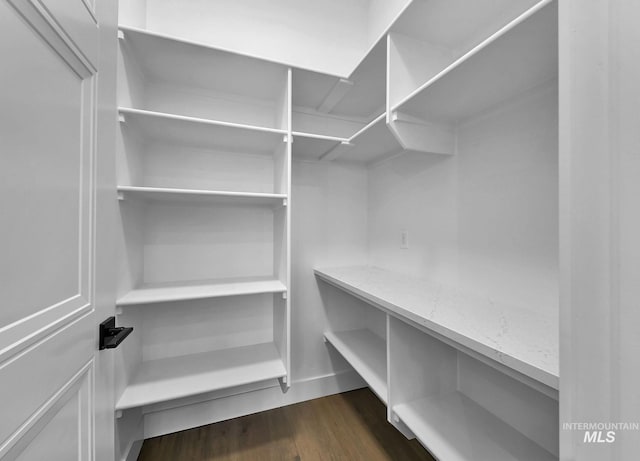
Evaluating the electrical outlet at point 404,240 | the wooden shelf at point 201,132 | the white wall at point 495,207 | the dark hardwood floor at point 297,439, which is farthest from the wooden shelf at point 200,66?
the dark hardwood floor at point 297,439

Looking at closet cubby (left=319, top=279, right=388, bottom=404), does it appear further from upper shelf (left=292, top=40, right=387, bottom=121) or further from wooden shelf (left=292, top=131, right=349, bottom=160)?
upper shelf (left=292, top=40, right=387, bottom=121)

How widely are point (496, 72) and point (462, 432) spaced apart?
1352 millimetres

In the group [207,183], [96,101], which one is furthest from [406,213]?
[96,101]

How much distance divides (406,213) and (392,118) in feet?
2.19

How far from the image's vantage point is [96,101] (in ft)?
2.41

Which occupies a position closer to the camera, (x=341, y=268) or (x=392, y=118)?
(x=392, y=118)

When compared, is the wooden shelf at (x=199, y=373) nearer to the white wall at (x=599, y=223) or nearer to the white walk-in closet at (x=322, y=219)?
the white walk-in closet at (x=322, y=219)

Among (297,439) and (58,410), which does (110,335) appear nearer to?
(58,410)

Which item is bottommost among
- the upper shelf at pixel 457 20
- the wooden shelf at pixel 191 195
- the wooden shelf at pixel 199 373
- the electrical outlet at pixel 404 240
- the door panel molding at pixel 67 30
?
the wooden shelf at pixel 199 373

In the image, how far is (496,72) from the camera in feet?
2.88

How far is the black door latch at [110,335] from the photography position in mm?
760

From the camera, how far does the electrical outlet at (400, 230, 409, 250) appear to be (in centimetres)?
165

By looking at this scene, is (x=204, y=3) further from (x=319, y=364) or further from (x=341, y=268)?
(x=319, y=364)

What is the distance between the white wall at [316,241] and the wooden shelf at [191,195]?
1.06 feet
